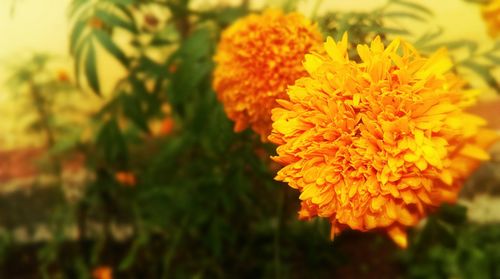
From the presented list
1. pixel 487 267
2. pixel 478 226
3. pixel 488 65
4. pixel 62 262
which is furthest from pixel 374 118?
pixel 62 262

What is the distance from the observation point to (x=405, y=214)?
61cm

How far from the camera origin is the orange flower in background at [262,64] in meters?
0.64

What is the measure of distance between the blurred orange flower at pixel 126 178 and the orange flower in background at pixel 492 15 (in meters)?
0.98

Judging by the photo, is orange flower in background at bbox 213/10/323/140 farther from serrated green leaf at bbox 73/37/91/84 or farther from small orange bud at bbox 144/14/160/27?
small orange bud at bbox 144/14/160/27

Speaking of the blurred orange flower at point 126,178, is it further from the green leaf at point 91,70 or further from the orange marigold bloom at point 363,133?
the orange marigold bloom at point 363,133

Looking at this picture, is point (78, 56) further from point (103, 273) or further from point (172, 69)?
point (103, 273)

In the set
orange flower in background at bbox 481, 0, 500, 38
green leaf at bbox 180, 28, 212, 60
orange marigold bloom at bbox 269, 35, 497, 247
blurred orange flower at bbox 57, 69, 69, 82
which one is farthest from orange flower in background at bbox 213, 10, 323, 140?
blurred orange flower at bbox 57, 69, 69, 82

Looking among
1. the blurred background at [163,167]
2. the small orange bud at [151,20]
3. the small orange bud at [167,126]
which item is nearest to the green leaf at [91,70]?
the blurred background at [163,167]

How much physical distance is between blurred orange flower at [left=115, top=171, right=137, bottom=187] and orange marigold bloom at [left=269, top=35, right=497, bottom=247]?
1113 mm

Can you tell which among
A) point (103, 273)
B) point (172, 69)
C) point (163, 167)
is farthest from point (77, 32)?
point (103, 273)

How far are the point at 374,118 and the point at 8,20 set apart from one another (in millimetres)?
1508

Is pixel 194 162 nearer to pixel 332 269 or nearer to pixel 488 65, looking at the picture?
pixel 332 269

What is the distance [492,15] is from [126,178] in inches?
39.3

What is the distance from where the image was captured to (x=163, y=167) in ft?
4.80
